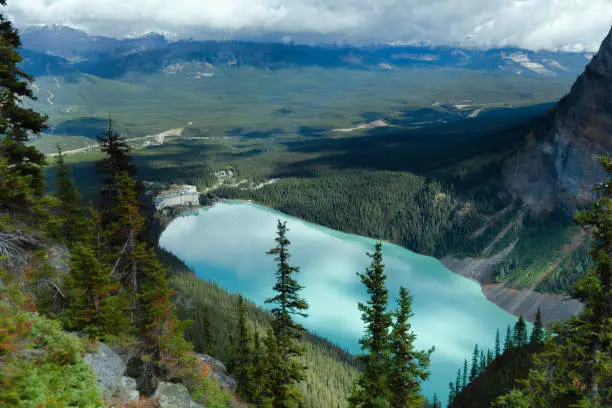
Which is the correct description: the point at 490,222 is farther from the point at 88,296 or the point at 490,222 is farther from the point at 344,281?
the point at 88,296

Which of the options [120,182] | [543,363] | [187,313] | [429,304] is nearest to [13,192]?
[120,182]

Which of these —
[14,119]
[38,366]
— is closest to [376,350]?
[38,366]

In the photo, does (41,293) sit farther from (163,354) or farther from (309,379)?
(309,379)

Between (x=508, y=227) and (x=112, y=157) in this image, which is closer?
(x=112, y=157)

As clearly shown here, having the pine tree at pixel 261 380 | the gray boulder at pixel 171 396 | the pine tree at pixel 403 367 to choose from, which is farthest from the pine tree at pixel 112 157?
the pine tree at pixel 403 367

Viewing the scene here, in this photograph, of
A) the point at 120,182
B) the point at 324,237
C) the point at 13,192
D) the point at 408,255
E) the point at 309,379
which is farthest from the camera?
the point at 324,237

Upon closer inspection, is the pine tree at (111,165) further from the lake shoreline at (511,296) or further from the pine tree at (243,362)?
Answer: the lake shoreline at (511,296)
